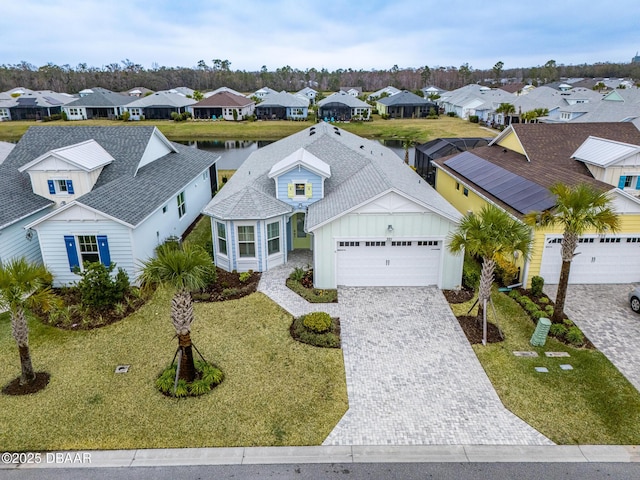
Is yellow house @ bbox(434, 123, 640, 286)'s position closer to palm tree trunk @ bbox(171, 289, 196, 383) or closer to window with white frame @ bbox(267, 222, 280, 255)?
window with white frame @ bbox(267, 222, 280, 255)

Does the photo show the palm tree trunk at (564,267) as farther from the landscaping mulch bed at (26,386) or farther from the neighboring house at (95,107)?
the neighboring house at (95,107)

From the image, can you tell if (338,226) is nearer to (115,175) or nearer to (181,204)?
(181,204)

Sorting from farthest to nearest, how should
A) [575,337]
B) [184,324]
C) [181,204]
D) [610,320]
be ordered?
[181,204] < [610,320] < [575,337] < [184,324]

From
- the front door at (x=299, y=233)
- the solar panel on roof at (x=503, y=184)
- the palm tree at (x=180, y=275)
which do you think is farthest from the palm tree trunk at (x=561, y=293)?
the palm tree at (x=180, y=275)

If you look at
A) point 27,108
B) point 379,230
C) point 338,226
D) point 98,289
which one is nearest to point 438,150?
point 379,230

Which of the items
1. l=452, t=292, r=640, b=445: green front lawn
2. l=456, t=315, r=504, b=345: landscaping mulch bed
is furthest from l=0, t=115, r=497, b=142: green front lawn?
l=452, t=292, r=640, b=445: green front lawn

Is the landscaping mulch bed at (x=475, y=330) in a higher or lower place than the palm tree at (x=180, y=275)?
lower

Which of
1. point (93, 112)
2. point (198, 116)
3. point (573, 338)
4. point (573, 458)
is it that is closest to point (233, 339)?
point (573, 458)

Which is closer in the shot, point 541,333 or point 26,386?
point 26,386
